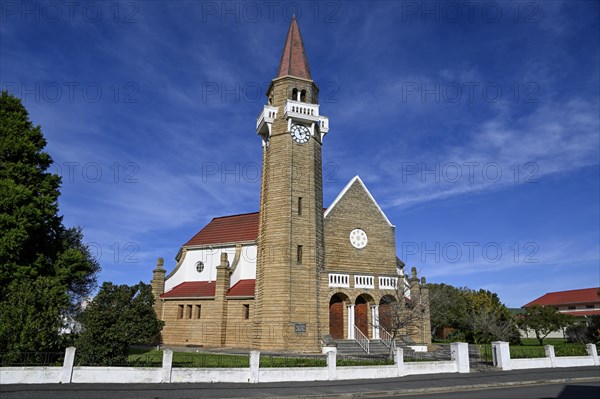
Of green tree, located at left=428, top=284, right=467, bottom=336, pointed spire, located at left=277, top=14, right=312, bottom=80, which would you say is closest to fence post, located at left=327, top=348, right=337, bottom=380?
pointed spire, located at left=277, top=14, right=312, bottom=80

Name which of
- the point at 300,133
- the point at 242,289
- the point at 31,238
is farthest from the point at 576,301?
the point at 31,238

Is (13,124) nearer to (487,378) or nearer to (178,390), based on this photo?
(178,390)

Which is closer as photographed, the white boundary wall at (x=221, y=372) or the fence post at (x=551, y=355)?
the white boundary wall at (x=221, y=372)

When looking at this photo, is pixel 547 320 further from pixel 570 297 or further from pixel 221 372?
pixel 570 297

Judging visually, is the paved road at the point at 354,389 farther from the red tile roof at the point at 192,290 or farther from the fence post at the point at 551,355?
the red tile roof at the point at 192,290

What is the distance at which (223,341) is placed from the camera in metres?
31.9

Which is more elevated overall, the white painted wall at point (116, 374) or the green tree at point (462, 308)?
the green tree at point (462, 308)

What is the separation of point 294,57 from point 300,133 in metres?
7.22

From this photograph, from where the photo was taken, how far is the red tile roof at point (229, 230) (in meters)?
39.1

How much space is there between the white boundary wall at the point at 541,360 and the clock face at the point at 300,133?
706 inches

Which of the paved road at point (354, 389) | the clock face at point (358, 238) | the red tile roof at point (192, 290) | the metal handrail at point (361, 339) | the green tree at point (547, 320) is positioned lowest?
the paved road at point (354, 389)

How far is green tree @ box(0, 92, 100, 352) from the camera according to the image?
678 inches

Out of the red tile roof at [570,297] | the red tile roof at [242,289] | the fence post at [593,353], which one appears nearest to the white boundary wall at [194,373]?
the fence post at [593,353]

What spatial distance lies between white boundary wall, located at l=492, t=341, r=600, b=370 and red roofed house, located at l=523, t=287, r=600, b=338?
162 ft
